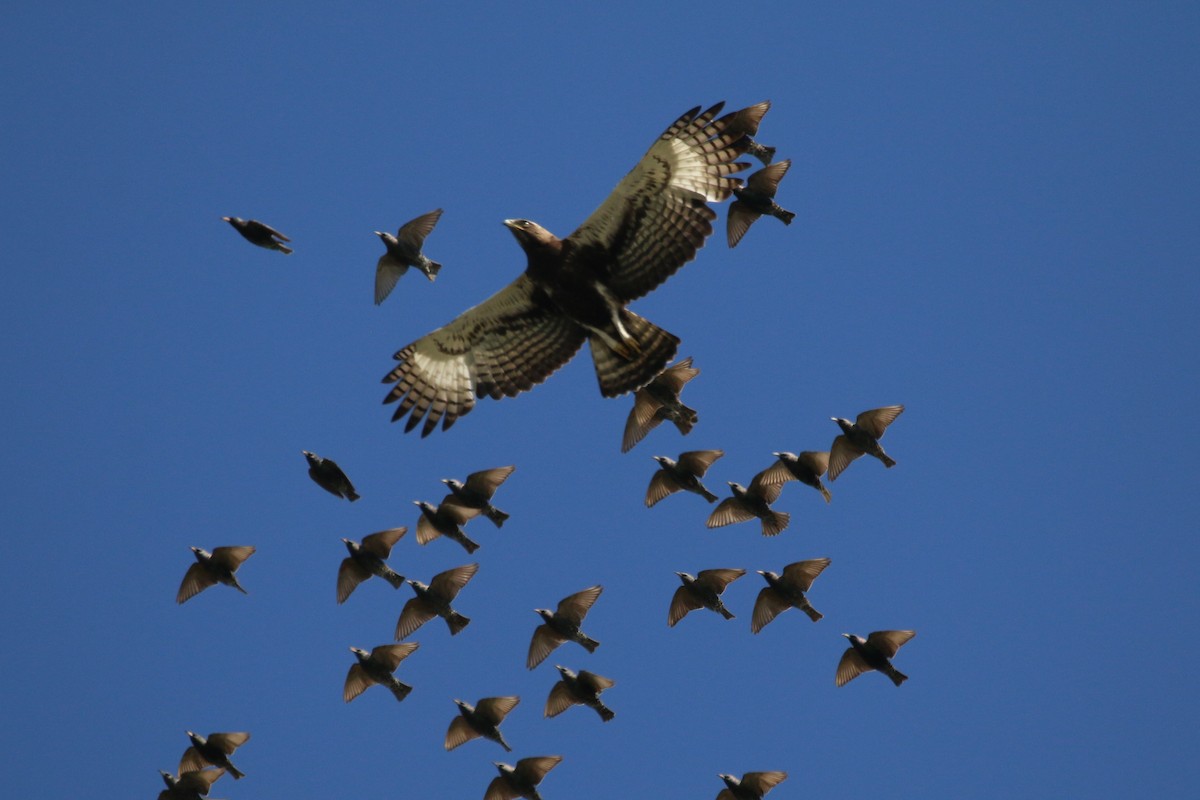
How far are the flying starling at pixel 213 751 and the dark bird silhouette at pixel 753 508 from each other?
17.4 feet

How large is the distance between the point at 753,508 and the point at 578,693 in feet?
8.46

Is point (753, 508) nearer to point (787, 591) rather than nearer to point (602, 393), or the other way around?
point (787, 591)

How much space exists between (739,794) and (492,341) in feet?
16.6

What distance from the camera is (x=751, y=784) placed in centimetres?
1722

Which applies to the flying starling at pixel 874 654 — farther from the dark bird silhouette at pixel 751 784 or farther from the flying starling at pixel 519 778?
the flying starling at pixel 519 778

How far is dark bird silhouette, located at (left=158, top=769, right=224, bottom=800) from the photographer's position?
17.8m

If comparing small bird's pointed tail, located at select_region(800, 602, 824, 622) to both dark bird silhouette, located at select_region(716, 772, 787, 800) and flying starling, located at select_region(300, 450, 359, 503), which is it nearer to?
dark bird silhouette, located at select_region(716, 772, 787, 800)

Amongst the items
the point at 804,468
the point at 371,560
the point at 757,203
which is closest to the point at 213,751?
the point at 371,560

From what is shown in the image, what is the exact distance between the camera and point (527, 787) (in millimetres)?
17531

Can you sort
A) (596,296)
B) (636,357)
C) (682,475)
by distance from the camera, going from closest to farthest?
(596,296) < (636,357) < (682,475)

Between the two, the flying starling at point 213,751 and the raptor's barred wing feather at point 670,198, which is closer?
the raptor's barred wing feather at point 670,198

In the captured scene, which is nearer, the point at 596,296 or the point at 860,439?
the point at 596,296

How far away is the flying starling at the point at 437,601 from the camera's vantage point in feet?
58.5

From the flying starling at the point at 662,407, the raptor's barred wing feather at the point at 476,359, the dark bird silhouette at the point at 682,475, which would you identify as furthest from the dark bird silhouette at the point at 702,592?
the raptor's barred wing feather at the point at 476,359
